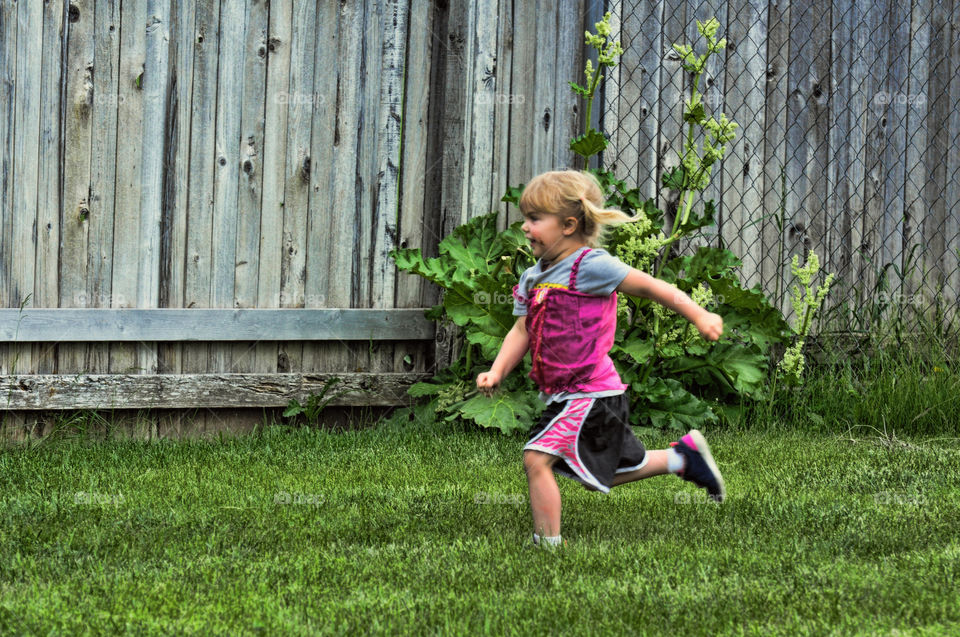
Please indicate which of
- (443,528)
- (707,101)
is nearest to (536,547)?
(443,528)

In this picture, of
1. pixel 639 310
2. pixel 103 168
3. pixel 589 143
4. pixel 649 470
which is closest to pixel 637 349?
pixel 639 310

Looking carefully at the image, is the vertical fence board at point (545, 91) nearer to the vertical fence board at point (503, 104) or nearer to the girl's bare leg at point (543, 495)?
the vertical fence board at point (503, 104)

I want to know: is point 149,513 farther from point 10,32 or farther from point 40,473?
point 10,32

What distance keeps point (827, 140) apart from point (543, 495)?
3.64m

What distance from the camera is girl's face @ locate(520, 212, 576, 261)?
9.66ft

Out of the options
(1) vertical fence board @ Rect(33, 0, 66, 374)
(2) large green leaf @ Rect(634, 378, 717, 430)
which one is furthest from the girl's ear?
(1) vertical fence board @ Rect(33, 0, 66, 374)

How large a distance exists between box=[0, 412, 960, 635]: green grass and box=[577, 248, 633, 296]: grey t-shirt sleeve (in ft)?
2.38

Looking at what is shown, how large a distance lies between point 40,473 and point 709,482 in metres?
2.49

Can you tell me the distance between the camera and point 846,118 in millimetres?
5664

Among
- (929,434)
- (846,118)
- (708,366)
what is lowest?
A: (929,434)

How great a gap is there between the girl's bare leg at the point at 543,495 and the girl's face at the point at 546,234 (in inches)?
23.4

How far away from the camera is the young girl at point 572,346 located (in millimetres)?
2844

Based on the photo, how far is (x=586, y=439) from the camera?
2.88 meters

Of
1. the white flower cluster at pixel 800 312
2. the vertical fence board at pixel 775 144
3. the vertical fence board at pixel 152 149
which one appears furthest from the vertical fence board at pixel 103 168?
the vertical fence board at pixel 775 144
